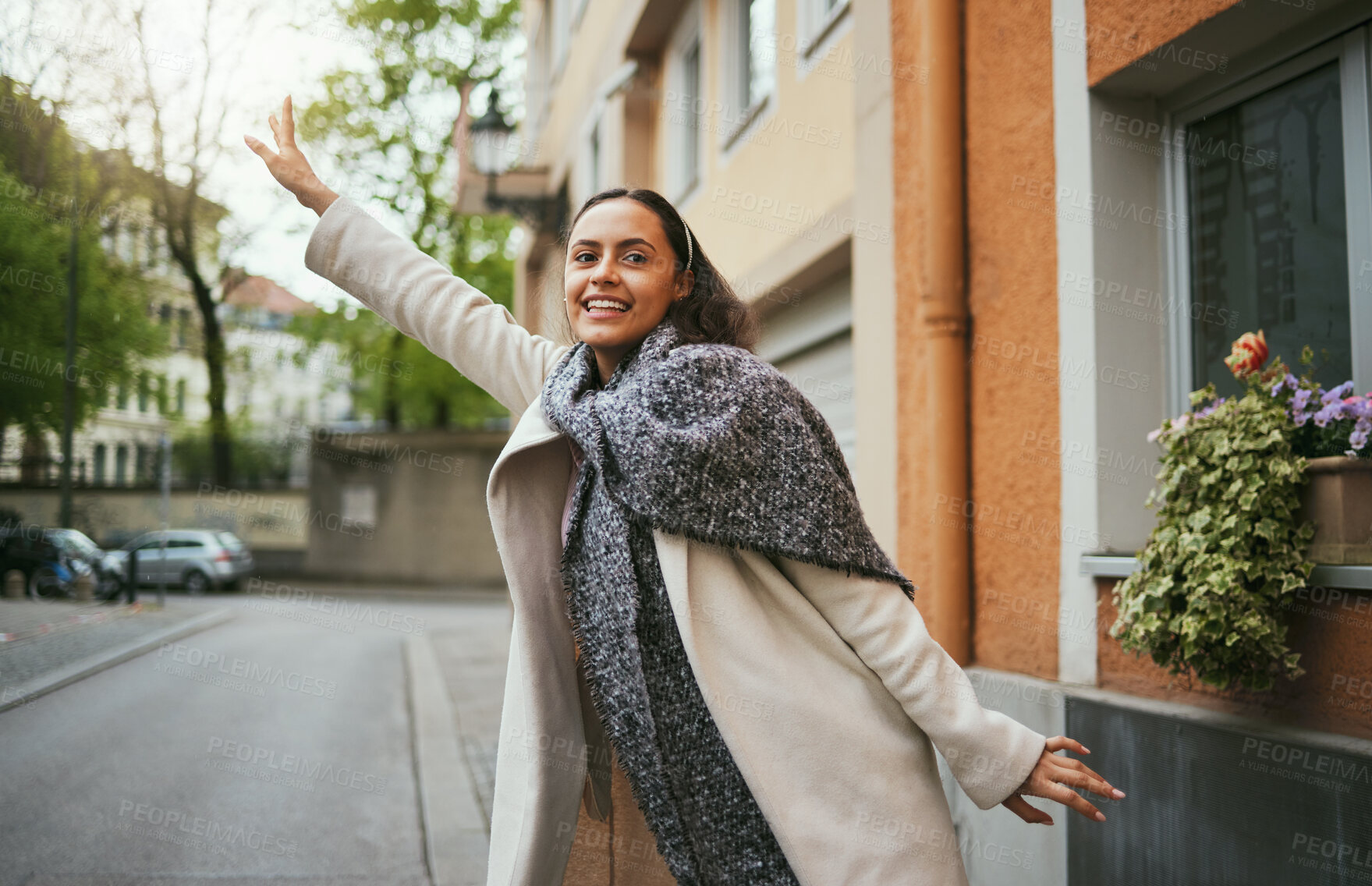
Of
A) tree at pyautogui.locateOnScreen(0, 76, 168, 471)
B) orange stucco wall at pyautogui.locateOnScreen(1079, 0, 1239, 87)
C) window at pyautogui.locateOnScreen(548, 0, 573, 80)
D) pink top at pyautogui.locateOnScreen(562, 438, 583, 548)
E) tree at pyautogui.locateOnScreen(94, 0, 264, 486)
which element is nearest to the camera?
pink top at pyautogui.locateOnScreen(562, 438, 583, 548)

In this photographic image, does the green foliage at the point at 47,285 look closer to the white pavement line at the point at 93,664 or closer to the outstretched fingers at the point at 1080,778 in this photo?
the white pavement line at the point at 93,664

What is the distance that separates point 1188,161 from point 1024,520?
136 centimetres

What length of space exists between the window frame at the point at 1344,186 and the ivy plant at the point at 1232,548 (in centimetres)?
28

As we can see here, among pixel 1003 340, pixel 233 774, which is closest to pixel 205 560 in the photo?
pixel 233 774

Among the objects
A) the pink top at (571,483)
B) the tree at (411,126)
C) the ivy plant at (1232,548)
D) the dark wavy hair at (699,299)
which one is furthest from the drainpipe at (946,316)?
the tree at (411,126)

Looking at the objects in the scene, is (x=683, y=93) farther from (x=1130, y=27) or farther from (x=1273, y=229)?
(x=1273, y=229)

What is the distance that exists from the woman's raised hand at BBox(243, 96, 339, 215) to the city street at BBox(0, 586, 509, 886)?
312 cm

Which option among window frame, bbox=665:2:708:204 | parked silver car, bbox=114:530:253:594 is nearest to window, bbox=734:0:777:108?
window frame, bbox=665:2:708:204

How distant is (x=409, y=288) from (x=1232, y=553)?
6.83 ft

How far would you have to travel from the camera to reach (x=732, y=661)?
5.34 feet

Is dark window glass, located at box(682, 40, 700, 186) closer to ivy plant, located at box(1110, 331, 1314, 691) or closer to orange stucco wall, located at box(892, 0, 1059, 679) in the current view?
orange stucco wall, located at box(892, 0, 1059, 679)

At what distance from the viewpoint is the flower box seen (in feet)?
7.97

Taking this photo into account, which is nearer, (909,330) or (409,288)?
(409,288)

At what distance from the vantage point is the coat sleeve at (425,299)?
6.92 ft
